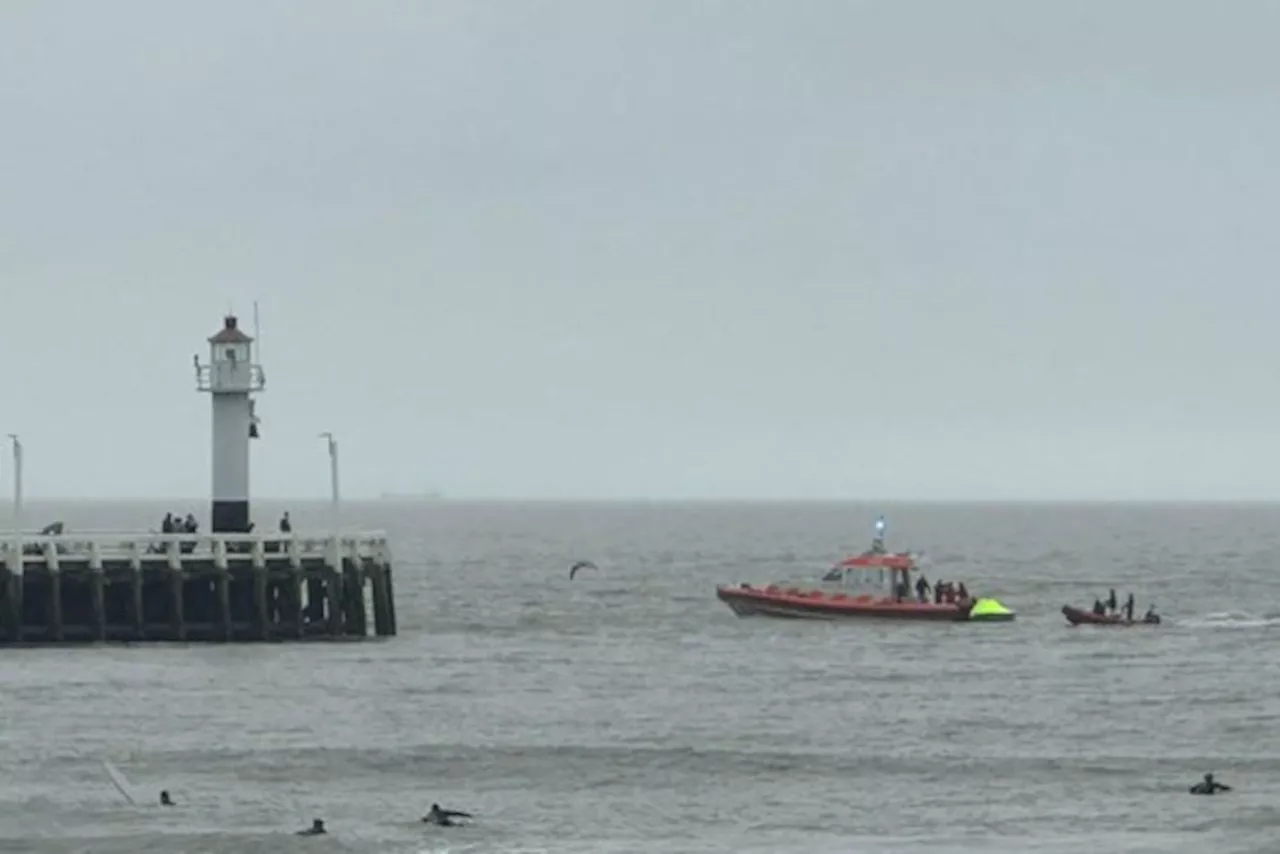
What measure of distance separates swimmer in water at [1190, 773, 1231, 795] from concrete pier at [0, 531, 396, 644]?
98.4 feet

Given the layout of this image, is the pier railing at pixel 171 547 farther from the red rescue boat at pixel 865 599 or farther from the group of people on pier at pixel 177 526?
the red rescue boat at pixel 865 599

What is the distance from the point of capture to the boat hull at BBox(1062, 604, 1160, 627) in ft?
301

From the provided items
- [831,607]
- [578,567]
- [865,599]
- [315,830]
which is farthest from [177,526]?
[578,567]

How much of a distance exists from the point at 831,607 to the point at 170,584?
1019 inches

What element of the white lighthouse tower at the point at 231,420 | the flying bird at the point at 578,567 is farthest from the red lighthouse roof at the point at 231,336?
the flying bird at the point at 578,567

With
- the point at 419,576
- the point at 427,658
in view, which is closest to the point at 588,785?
the point at 427,658

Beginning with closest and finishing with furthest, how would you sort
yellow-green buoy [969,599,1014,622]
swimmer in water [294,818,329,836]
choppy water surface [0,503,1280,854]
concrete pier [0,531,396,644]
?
swimmer in water [294,818,329,836], choppy water surface [0,503,1280,854], concrete pier [0,531,396,644], yellow-green buoy [969,599,1014,622]

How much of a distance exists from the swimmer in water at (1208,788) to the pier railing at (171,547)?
29.9 m

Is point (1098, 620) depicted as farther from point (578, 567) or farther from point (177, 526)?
point (578, 567)

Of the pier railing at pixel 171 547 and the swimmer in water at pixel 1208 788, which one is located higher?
the pier railing at pixel 171 547

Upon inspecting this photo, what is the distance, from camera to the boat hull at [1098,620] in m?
91.9

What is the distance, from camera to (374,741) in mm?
55938

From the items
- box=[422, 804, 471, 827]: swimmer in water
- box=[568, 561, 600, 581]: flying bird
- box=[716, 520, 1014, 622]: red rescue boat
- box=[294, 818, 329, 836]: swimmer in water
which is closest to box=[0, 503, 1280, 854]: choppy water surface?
box=[294, 818, 329, 836]: swimmer in water

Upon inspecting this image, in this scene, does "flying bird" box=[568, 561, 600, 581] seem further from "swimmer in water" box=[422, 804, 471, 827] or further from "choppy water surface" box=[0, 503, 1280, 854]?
"swimmer in water" box=[422, 804, 471, 827]
